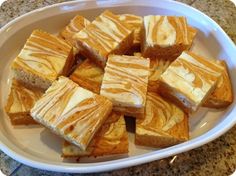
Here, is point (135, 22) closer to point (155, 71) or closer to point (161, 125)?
point (155, 71)

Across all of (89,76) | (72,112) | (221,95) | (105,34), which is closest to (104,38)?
(105,34)

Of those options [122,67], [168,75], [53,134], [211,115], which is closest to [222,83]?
[211,115]

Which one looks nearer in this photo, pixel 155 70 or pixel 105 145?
pixel 105 145

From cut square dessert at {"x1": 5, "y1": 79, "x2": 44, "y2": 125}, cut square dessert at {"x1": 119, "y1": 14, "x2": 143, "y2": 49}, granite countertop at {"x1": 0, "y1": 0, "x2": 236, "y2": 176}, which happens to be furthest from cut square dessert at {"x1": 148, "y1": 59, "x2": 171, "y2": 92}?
cut square dessert at {"x1": 5, "y1": 79, "x2": 44, "y2": 125}

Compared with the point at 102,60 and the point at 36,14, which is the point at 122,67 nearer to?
the point at 102,60

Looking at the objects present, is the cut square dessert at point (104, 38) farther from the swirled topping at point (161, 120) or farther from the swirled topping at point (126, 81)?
the swirled topping at point (161, 120)

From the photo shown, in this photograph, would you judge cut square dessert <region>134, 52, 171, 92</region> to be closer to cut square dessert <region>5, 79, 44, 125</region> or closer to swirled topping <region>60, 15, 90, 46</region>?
swirled topping <region>60, 15, 90, 46</region>
